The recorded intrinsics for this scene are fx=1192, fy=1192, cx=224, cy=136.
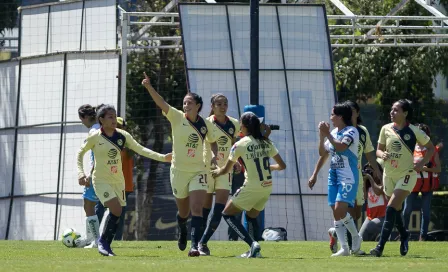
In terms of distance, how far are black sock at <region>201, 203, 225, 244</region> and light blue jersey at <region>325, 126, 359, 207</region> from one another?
4.64ft

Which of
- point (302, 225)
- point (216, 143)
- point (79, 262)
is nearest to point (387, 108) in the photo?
point (302, 225)

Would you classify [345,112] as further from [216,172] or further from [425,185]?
[425,185]

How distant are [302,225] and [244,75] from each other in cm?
312

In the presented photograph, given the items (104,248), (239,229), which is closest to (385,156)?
(239,229)

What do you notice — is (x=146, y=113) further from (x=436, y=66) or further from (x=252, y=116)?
(x=252, y=116)

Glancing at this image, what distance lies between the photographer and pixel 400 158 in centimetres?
1470

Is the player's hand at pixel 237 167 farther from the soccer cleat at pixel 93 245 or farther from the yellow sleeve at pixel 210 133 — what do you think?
the soccer cleat at pixel 93 245

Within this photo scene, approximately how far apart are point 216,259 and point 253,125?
1613mm

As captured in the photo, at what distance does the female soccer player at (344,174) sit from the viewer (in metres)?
14.0

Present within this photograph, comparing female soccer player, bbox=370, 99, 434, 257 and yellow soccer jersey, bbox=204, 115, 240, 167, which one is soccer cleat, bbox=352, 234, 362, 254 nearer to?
female soccer player, bbox=370, 99, 434, 257

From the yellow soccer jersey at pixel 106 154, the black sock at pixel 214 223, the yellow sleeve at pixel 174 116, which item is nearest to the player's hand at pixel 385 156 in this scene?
the black sock at pixel 214 223

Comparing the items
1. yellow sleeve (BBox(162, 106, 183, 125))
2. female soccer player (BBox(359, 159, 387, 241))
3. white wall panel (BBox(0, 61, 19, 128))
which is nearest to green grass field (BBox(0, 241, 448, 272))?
yellow sleeve (BBox(162, 106, 183, 125))

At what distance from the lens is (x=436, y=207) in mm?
28219

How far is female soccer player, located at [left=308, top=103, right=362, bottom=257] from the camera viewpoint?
45.8 ft
